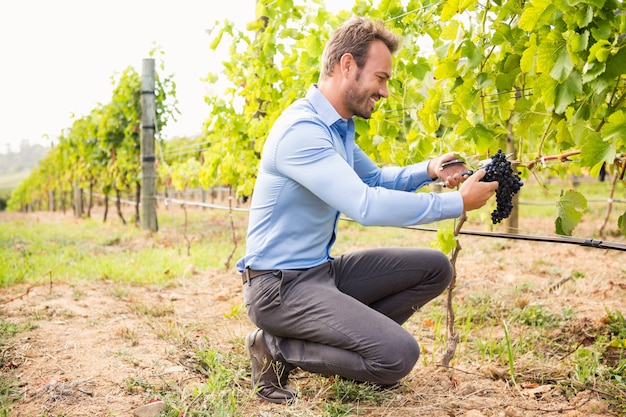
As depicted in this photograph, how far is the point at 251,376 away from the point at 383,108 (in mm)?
1758

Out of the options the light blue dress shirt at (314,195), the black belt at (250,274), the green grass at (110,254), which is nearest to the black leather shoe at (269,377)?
the black belt at (250,274)

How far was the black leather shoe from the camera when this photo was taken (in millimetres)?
2375

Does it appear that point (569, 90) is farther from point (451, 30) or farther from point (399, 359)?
point (399, 359)

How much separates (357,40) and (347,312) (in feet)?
3.68

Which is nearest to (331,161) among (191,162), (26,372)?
(26,372)

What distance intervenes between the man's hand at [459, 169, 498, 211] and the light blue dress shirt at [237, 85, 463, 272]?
4 centimetres

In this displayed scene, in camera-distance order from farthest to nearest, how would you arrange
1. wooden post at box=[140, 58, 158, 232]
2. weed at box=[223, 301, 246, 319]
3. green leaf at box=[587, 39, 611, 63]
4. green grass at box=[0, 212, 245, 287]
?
wooden post at box=[140, 58, 158, 232], green grass at box=[0, 212, 245, 287], weed at box=[223, 301, 246, 319], green leaf at box=[587, 39, 611, 63]

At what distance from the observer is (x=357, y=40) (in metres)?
2.32

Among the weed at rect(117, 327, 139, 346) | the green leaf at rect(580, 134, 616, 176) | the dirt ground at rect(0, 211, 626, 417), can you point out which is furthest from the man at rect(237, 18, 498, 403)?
the weed at rect(117, 327, 139, 346)

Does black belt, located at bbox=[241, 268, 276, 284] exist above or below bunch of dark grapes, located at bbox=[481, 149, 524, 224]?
below

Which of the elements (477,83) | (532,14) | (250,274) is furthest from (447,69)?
(250,274)

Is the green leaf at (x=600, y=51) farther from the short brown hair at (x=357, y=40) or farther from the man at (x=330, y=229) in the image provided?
the short brown hair at (x=357, y=40)

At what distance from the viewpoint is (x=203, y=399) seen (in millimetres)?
2301

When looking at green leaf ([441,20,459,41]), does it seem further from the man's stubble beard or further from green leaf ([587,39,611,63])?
green leaf ([587,39,611,63])
